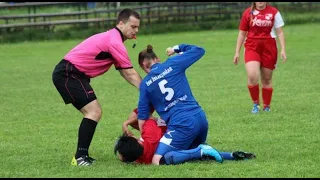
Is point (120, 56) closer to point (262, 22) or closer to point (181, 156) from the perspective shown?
point (181, 156)

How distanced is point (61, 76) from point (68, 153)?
1.05m

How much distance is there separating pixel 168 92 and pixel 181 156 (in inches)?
27.5

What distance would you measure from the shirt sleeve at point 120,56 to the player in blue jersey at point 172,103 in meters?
0.25

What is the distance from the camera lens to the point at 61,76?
805 cm

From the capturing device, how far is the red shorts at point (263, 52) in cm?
1169

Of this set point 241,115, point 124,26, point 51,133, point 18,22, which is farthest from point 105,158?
point 18,22

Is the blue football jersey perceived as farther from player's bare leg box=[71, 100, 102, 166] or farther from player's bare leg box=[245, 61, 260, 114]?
player's bare leg box=[245, 61, 260, 114]

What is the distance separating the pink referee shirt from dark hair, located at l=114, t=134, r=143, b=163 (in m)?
0.78

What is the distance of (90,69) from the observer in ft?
26.5

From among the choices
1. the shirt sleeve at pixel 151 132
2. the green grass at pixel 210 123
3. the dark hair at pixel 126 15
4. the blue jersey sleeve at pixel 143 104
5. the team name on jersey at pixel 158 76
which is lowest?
the green grass at pixel 210 123

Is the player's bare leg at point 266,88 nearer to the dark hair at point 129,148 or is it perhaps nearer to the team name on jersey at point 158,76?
the team name on jersey at point 158,76

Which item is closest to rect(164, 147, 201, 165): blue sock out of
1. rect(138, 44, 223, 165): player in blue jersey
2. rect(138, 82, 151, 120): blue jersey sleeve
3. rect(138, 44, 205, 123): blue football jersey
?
rect(138, 44, 223, 165): player in blue jersey

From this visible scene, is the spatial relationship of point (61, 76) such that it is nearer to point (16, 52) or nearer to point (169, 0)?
point (16, 52)

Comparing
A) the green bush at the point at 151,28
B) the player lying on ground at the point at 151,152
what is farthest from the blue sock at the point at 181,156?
the green bush at the point at 151,28
